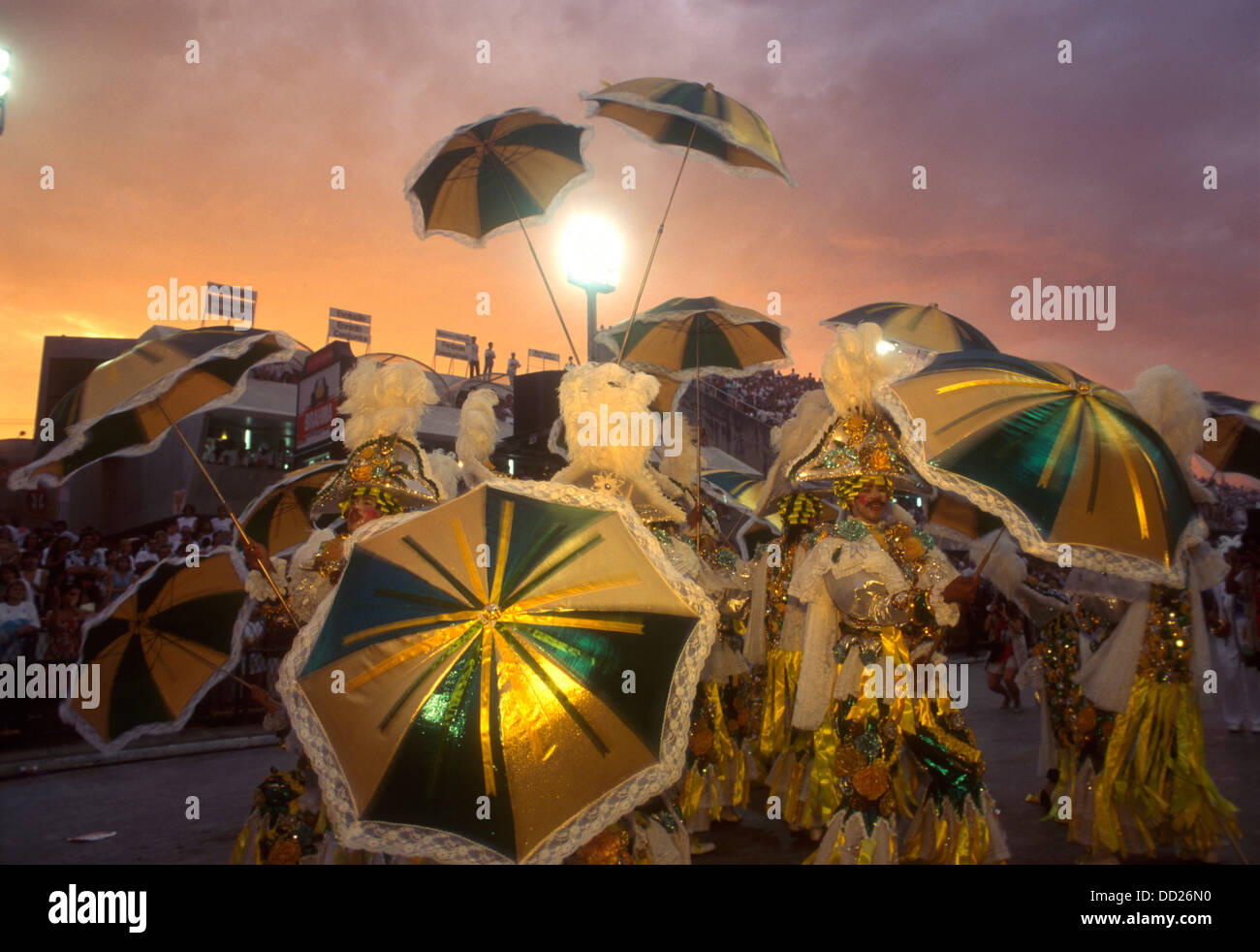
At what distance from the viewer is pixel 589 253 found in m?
14.9

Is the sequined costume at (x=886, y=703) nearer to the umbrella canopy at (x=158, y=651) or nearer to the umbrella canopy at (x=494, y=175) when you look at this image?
the umbrella canopy at (x=158, y=651)

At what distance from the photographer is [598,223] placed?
582 inches

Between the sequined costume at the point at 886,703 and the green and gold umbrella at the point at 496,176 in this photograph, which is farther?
the green and gold umbrella at the point at 496,176

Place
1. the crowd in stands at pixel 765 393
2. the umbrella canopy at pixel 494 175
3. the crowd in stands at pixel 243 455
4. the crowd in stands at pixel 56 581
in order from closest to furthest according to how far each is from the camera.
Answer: the umbrella canopy at pixel 494 175, the crowd in stands at pixel 56 581, the crowd in stands at pixel 243 455, the crowd in stands at pixel 765 393

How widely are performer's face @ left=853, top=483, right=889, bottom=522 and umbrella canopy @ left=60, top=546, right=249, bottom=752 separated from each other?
3.31m

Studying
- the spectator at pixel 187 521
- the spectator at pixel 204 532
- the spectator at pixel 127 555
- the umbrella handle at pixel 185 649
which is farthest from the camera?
the spectator at pixel 187 521

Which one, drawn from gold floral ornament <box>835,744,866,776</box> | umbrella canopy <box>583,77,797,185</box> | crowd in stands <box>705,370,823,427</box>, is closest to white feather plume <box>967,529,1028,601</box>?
gold floral ornament <box>835,744,866,776</box>

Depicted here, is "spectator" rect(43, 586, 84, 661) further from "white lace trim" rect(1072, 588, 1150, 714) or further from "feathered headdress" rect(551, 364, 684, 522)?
"white lace trim" rect(1072, 588, 1150, 714)

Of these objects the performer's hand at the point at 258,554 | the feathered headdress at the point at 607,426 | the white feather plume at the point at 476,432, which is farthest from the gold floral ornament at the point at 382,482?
the white feather plume at the point at 476,432

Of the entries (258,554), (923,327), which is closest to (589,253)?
(923,327)

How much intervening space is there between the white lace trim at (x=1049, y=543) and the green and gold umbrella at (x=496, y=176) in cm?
340

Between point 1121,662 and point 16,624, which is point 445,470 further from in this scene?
point 16,624

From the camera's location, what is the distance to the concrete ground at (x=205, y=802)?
18.6 feet

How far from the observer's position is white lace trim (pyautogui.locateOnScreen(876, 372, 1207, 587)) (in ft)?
10.8
